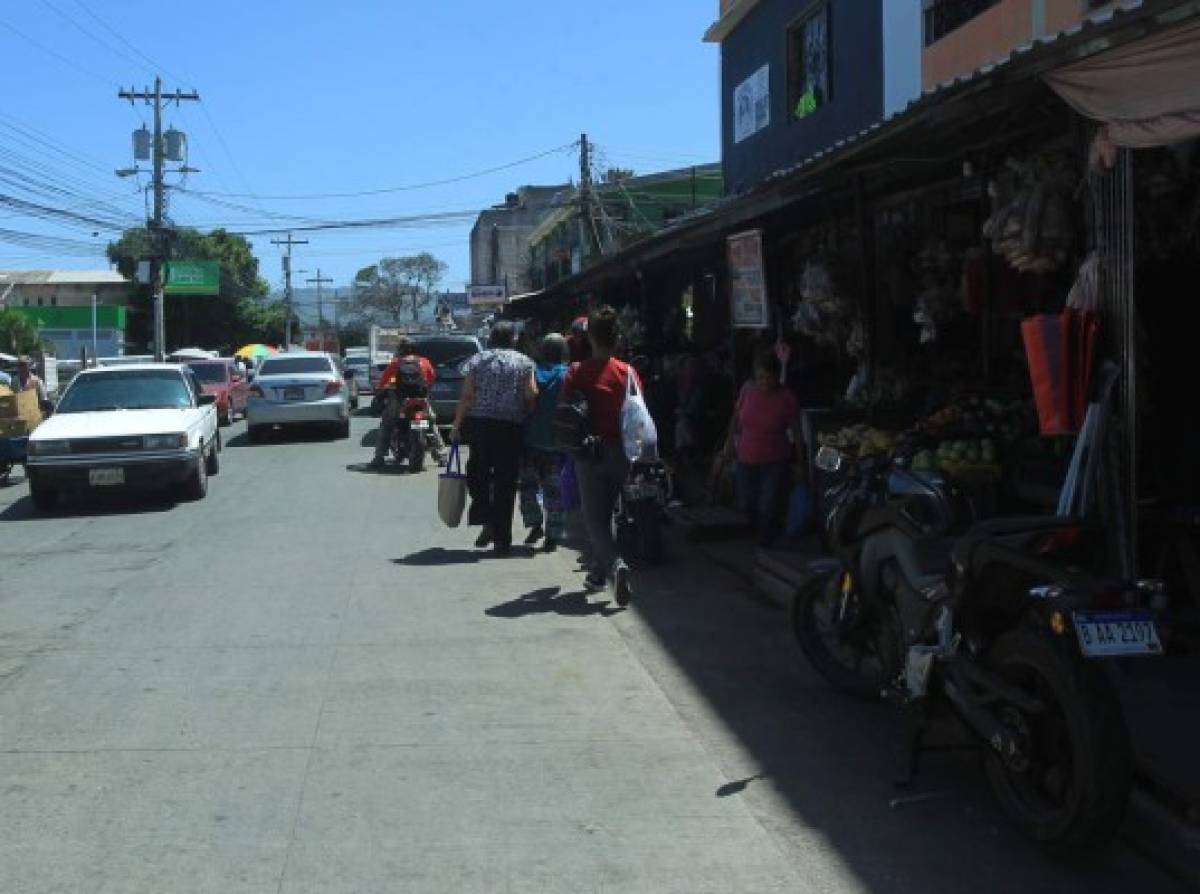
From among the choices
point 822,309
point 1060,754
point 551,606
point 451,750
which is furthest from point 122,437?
point 1060,754

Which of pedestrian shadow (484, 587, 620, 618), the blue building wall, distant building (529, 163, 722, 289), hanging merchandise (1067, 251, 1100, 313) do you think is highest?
distant building (529, 163, 722, 289)

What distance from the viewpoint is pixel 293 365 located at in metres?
22.2

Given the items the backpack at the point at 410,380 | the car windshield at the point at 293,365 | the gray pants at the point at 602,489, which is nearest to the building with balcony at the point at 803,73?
the backpack at the point at 410,380

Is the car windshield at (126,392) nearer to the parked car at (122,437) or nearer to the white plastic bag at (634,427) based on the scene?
the parked car at (122,437)

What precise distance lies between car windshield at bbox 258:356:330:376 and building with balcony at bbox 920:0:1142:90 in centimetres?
1268

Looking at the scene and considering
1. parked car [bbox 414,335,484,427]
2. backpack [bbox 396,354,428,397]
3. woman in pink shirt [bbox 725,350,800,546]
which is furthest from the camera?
parked car [bbox 414,335,484,427]

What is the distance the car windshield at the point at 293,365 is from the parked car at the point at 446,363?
1.78 m

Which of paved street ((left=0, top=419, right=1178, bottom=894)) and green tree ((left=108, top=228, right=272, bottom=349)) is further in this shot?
green tree ((left=108, top=228, right=272, bottom=349))

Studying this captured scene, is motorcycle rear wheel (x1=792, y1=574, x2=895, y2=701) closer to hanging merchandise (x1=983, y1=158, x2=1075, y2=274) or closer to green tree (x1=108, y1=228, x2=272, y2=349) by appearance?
hanging merchandise (x1=983, y1=158, x2=1075, y2=274)

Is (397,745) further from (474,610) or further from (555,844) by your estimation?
(474,610)

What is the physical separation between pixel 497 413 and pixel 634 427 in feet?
6.33

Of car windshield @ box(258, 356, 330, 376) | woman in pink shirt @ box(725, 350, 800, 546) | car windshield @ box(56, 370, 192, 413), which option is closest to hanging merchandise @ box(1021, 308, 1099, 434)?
woman in pink shirt @ box(725, 350, 800, 546)

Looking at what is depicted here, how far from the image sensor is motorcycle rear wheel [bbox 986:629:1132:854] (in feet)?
12.6

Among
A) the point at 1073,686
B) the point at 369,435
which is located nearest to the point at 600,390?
the point at 1073,686
